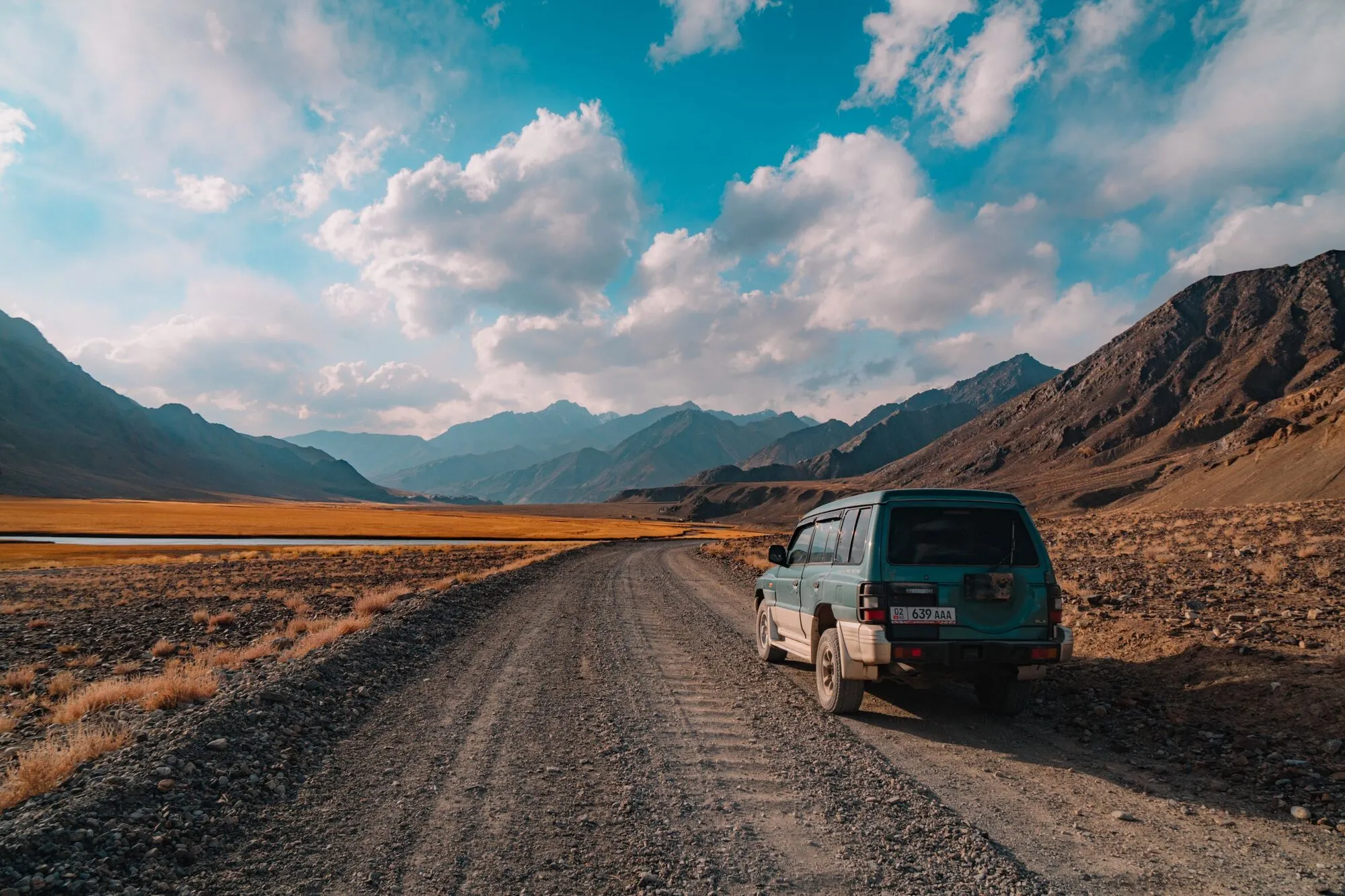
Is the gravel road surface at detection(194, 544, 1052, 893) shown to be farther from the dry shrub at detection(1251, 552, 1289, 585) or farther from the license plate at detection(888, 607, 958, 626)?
the dry shrub at detection(1251, 552, 1289, 585)

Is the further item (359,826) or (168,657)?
(168,657)

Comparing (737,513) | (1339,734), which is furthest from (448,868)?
(737,513)

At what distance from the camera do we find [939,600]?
6.69m

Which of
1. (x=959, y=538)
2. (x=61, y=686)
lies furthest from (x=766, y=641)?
(x=61, y=686)

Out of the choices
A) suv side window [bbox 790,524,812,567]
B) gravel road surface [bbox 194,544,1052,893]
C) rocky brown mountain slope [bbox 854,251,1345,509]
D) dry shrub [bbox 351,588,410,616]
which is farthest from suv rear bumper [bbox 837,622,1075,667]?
rocky brown mountain slope [bbox 854,251,1345,509]

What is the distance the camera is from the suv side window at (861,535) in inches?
284

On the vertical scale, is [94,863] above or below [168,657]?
above

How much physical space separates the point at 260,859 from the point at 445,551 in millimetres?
43263

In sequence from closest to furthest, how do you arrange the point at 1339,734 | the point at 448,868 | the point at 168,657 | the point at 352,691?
the point at 448,868, the point at 1339,734, the point at 352,691, the point at 168,657

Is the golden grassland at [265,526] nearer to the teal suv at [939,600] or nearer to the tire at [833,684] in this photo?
the tire at [833,684]

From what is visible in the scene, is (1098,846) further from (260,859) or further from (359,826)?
(260,859)

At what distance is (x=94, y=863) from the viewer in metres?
4.10

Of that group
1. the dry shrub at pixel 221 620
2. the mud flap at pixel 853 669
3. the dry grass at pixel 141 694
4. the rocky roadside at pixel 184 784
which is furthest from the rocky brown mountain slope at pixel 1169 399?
the dry grass at pixel 141 694

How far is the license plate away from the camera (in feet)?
21.9
